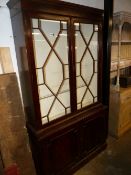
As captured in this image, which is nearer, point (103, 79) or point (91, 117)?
point (91, 117)

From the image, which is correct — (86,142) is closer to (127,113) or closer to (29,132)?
(29,132)

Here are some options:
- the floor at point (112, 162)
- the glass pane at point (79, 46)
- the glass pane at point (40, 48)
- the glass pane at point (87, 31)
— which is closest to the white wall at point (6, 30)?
the glass pane at point (40, 48)

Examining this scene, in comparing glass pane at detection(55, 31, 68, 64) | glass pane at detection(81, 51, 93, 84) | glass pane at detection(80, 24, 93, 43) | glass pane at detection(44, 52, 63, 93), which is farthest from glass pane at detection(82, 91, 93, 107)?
glass pane at detection(80, 24, 93, 43)

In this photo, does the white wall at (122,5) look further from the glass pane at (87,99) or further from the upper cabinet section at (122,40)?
the glass pane at (87,99)

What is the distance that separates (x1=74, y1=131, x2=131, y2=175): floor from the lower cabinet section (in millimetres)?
116

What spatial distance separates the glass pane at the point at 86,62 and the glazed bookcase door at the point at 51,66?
→ 0.70 feet

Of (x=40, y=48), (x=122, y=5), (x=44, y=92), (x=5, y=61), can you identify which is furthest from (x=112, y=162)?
(x=122, y=5)

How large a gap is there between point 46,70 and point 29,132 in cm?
76

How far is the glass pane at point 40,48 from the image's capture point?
4.81 feet

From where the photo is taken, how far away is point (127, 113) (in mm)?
2750

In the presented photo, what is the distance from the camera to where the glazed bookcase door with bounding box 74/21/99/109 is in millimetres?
1854

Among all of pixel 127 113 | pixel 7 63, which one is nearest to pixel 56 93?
Result: pixel 7 63

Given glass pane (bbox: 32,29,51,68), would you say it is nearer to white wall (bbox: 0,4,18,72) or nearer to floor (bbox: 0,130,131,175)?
white wall (bbox: 0,4,18,72)

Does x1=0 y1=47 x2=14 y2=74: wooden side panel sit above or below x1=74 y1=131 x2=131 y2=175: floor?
above
